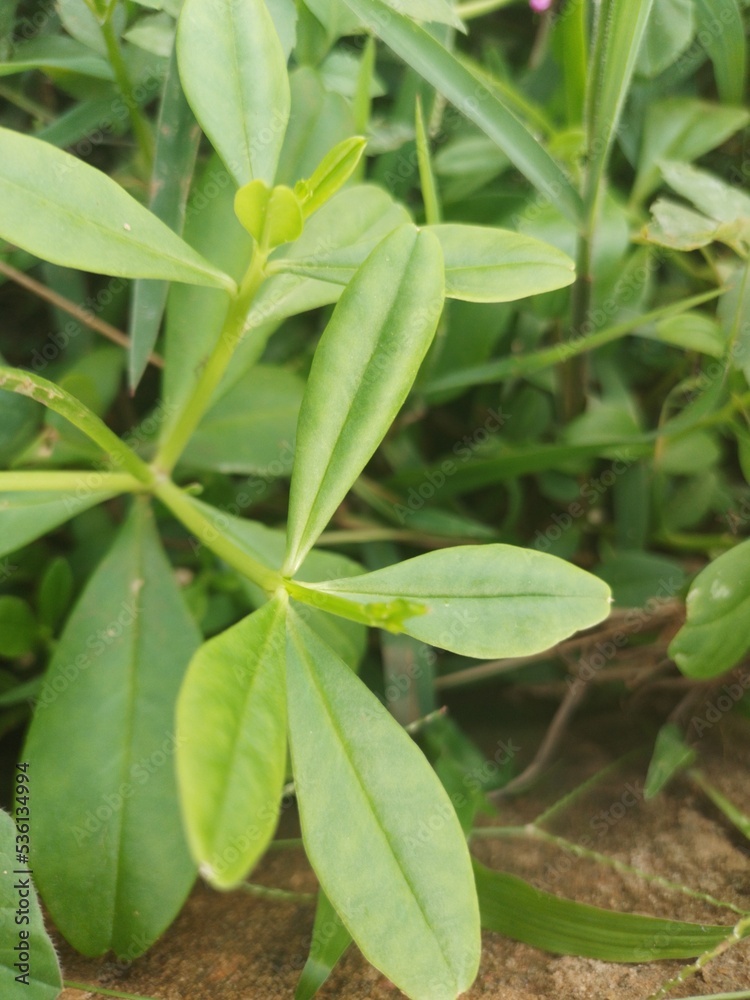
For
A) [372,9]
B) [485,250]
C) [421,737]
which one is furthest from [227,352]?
[421,737]

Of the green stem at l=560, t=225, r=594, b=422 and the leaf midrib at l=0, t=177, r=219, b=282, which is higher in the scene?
the leaf midrib at l=0, t=177, r=219, b=282

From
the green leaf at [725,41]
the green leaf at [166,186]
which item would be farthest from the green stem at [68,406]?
the green leaf at [725,41]

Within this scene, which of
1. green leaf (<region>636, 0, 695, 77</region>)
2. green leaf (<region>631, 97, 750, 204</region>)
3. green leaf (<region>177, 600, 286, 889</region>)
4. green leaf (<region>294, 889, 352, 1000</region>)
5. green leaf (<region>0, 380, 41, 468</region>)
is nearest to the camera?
green leaf (<region>177, 600, 286, 889</region>)

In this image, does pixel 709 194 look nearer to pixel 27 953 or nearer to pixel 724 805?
pixel 724 805

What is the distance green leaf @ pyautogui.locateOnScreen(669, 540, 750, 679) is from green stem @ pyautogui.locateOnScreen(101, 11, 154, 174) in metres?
0.90

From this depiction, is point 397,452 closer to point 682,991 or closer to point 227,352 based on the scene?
A: point 227,352

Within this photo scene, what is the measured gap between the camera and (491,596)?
76cm

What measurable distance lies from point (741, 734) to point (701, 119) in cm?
96

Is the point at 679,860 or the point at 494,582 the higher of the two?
the point at 494,582

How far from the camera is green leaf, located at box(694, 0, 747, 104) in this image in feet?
3.86

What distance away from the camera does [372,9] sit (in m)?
0.95

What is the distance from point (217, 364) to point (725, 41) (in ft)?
3.02

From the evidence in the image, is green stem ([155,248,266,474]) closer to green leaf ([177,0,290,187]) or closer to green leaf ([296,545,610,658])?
green leaf ([177,0,290,187])

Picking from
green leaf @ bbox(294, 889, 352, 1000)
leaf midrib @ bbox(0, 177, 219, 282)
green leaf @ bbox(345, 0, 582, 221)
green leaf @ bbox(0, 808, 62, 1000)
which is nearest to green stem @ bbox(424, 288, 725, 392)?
green leaf @ bbox(345, 0, 582, 221)
